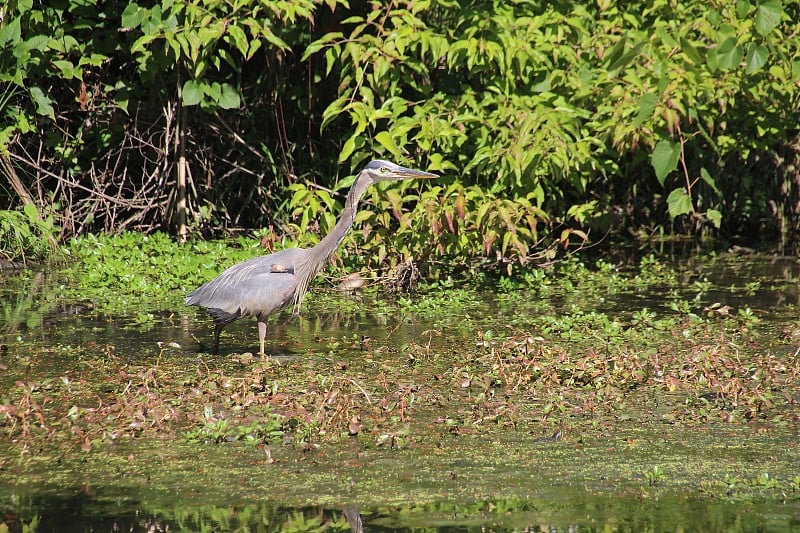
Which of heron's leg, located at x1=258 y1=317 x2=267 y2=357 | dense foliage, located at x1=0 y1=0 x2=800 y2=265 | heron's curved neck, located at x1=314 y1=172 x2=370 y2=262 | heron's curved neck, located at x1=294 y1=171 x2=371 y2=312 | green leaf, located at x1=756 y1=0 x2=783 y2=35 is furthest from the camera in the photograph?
dense foliage, located at x1=0 y1=0 x2=800 y2=265

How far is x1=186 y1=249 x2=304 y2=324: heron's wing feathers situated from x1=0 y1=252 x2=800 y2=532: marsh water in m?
0.28

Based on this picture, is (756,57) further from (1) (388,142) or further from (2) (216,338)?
(2) (216,338)

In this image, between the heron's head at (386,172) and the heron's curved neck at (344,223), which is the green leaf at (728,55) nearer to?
the heron's head at (386,172)

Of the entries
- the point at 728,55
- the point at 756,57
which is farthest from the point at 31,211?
the point at 756,57

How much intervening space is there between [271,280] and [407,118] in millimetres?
2221

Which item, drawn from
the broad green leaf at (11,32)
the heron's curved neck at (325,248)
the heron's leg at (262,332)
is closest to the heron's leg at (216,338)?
the heron's leg at (262,332)

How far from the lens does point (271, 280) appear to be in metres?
6.62

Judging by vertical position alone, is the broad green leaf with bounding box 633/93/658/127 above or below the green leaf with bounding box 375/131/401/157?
above

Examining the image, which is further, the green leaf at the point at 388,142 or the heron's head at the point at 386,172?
the green leaf at the point at 388,142

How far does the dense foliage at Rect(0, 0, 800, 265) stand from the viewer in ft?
26.7

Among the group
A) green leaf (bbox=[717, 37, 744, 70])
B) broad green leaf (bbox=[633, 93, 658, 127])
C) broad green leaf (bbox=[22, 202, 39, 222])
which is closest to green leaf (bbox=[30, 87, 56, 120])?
broad green leaf (bbox=[22, 202, 39, 222])

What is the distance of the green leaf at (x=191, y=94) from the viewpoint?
366 inches

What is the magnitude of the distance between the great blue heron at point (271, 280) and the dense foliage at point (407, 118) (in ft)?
3.34

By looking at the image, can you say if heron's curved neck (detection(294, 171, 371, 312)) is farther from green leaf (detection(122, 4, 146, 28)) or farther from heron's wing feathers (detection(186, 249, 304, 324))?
green leaf (detection(122, 4, 146, 28))
